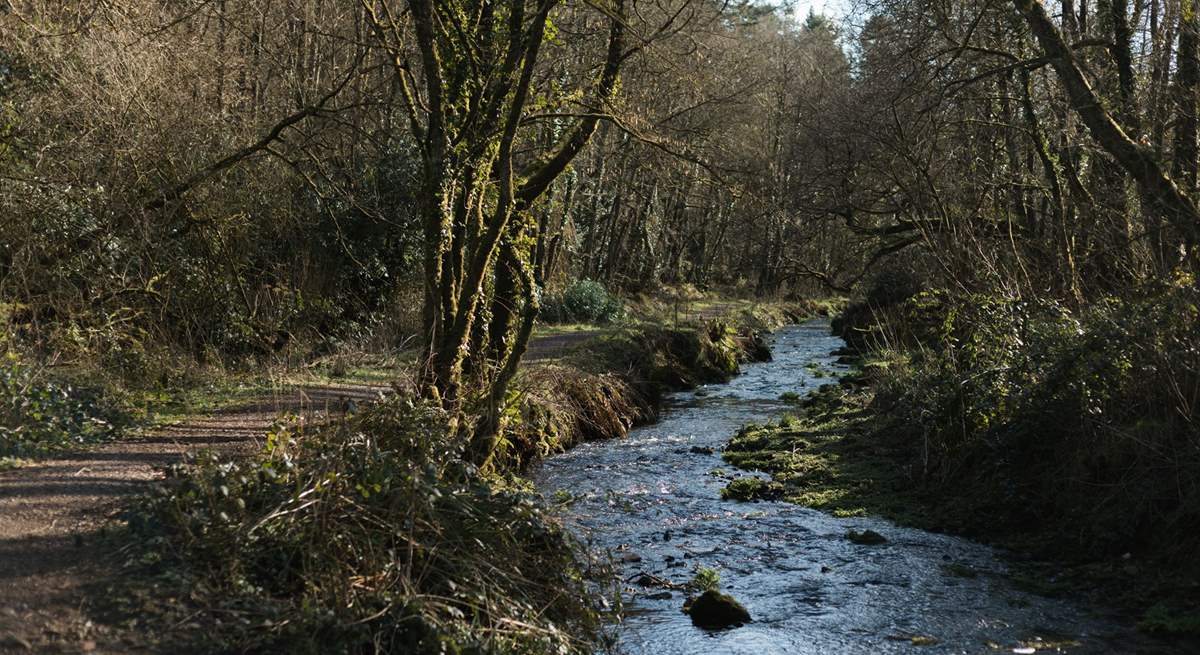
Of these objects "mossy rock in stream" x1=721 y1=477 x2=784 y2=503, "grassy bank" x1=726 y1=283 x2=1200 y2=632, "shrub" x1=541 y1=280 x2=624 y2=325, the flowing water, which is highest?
"shrub" x1=541 y1=280 x2=624 y2=325

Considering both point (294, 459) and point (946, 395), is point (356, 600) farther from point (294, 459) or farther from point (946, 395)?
point (946, 395)

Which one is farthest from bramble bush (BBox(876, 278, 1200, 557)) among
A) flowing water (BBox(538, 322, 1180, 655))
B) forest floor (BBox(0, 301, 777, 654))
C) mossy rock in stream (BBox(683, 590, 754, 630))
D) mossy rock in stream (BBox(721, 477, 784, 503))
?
forest floor (BBox(0, 301, 777, 654))

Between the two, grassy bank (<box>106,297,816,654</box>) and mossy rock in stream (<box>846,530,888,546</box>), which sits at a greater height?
grassy bank (<box>106,297,816,654</box>)

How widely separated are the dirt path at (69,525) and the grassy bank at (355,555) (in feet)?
0.76

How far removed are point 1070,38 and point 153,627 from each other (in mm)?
15251

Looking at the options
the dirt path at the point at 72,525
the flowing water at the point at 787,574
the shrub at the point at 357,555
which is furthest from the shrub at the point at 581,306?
the shrub at the point at 357,555

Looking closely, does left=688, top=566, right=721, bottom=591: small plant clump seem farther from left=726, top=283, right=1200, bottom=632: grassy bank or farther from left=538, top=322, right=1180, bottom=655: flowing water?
left=726, top=283, right=1200, bottom=632: grassy bank

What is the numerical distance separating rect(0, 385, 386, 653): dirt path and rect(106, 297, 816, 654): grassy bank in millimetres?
231

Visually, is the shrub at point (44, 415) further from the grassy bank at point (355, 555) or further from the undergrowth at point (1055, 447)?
the undergrowth at point (1055, 447)

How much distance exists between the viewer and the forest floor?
4.90m

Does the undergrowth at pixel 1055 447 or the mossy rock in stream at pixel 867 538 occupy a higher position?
the undergrowth at pixel 1055 447

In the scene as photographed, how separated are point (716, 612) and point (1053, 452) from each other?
171 inches

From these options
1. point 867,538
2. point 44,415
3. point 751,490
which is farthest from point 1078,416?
point 44,415

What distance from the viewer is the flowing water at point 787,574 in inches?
284
